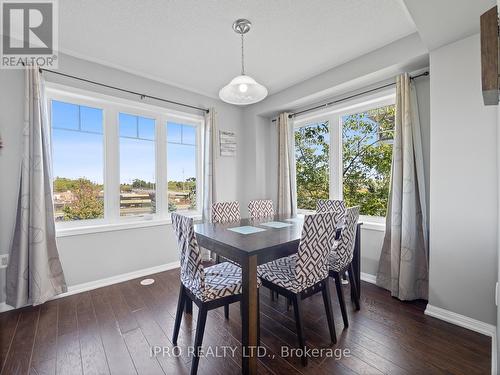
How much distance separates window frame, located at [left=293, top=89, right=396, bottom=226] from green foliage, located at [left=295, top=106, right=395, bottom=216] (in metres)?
0.06

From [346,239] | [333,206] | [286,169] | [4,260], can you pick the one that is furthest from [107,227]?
[333,206]

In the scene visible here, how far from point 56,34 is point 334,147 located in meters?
3.33

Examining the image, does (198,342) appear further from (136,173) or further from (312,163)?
(312,163)

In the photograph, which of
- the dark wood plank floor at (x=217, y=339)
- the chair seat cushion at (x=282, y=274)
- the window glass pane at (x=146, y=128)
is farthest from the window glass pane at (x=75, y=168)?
the chair seat cushion at (x=282, y=274)

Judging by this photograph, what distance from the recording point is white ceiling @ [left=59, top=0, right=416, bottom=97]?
1.88m

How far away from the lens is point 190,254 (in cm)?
149

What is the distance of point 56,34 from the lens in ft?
7.22

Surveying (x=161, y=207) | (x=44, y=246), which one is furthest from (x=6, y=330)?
(x=161, y=207)

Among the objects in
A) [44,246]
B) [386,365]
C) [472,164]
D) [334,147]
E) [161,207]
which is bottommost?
[386,365]

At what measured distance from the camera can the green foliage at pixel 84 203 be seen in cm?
272

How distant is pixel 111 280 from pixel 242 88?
2651 millimetres

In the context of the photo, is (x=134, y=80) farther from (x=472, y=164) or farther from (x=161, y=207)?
(x=472, y=164)

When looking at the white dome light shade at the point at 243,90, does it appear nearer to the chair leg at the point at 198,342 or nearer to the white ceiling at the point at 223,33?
the white ceiling at the point at 223,33

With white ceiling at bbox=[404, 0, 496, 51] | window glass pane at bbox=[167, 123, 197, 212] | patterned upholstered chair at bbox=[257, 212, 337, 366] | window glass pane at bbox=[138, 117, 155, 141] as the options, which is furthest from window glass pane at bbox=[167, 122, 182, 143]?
white ceiling at bbox=[404, 0, 496, 51]
